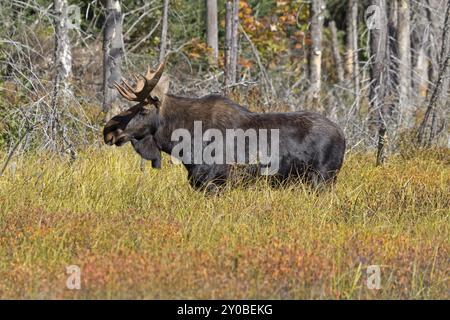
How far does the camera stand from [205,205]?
352 inches

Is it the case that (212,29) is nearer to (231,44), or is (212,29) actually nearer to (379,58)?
(231,44)

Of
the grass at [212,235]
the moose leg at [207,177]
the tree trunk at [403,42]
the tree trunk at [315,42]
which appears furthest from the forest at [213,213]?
the tree trunk at [315,42]

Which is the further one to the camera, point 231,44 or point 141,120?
point 231,44

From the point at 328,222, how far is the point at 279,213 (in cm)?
49

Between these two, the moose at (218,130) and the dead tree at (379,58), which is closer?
the moose at (218,130)

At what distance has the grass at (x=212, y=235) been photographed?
21.7 feet

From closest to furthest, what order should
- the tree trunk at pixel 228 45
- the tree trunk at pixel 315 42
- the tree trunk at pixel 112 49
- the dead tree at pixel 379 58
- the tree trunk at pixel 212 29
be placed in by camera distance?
the dead tree at pixel 379 58 < the tree trunk at pixel 112 49 < the tree trunk at pixel 228 45 < the tree trunk at pixel 315 42 < the tree trunk at pixel 212 29

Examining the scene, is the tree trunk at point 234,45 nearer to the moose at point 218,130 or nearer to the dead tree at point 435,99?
the dead tree at point 435,99

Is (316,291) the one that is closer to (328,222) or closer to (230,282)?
(230,282)

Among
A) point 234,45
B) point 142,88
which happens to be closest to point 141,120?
point 142,88

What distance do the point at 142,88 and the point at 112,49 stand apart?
11.1ft

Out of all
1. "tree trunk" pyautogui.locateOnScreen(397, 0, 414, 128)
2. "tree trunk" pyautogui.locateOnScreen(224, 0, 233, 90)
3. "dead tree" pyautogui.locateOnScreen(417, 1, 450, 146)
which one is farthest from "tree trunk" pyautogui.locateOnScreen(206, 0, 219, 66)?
"dead tree" pyautogui.locateOnScreen(417, 1, 450, 146)

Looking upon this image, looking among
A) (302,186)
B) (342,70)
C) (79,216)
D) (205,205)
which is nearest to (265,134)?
(302,186)

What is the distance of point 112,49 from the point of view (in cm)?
1324
